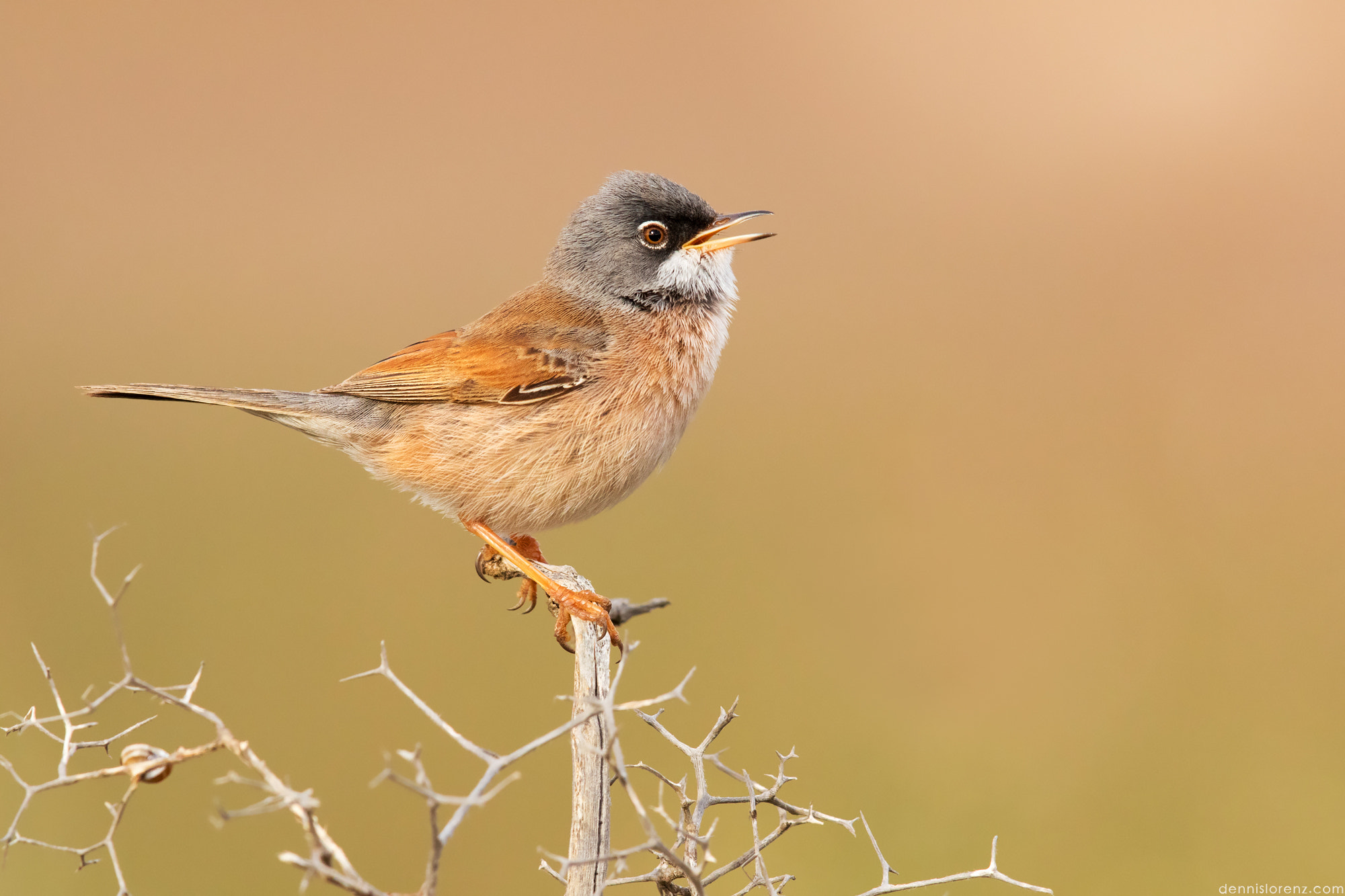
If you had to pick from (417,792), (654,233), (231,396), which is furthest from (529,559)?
(417,792)

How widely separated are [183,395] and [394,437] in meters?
0.71

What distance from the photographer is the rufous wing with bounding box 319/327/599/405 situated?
363cm

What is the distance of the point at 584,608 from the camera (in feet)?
10.5

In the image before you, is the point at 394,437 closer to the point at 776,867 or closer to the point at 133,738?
the point at 133,738

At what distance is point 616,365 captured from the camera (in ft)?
11.9

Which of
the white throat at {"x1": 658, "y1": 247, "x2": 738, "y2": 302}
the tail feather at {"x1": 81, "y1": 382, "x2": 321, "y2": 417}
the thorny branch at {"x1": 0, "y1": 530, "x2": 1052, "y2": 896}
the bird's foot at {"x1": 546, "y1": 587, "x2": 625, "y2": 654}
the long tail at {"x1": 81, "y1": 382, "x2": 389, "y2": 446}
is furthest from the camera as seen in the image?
the white throat at {"x1": 658, "y1": 247, "x2": 738, "y2": 302}

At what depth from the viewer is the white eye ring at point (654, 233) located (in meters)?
3.99

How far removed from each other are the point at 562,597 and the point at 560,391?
2.46 feet

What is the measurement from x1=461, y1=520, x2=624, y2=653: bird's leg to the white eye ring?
4.12 feet

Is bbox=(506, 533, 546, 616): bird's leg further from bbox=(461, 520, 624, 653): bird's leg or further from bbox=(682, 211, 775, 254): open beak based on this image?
bbox=(682, 211, 775, 254): open beak

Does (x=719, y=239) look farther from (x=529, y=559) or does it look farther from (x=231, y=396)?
(x=231, y=396)

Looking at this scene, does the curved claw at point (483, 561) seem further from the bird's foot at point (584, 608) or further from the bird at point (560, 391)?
the bird's foot at point (584, 608)

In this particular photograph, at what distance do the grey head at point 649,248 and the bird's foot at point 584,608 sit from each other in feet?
3.89

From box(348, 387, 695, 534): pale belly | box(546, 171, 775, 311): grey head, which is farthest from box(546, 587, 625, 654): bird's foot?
box(546, 171, 775, 311): grey head
